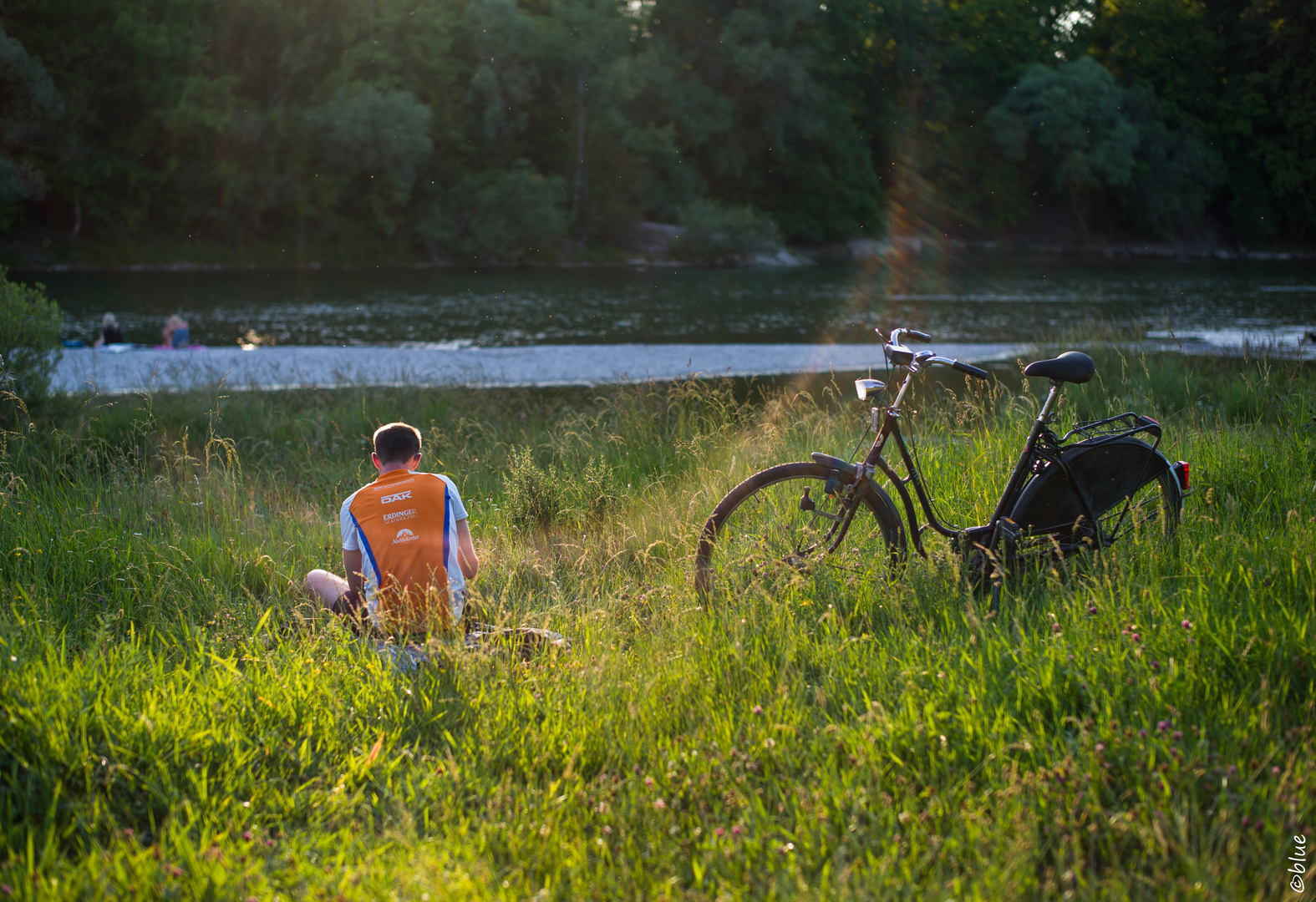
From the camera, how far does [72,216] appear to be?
51.1 metres

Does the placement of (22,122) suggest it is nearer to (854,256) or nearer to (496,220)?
(496,220)

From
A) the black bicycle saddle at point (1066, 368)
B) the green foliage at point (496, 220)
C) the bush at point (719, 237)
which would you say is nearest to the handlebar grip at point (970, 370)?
the black bicycle saddle at point (1066, 368)

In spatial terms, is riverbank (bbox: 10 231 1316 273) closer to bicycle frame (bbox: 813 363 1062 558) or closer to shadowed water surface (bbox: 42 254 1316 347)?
shadowed water surface (bbox: 42 254 1316 347)

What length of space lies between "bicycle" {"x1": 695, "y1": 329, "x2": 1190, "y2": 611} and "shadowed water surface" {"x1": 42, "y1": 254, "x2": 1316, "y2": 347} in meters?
17.3

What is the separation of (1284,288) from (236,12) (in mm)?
56172

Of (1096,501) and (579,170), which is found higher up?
(579,170)

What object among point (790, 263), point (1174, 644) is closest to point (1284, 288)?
point (790, 263)

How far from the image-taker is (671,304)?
37.7m

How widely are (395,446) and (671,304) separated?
34048mm

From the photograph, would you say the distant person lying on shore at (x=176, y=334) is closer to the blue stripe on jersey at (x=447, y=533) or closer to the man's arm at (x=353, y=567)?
the man's arm at (x=353, y=567)

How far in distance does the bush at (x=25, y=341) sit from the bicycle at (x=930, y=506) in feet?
24.9

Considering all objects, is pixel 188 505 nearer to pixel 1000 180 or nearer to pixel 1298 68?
pixel 1000 180

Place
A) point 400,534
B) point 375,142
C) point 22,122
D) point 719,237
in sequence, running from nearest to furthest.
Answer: point 400,534 → point 22,122 → point 375,142 → point 719,237

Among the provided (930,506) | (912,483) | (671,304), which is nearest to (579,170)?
(671,304)
